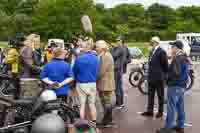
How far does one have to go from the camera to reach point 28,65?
9859 millimetres

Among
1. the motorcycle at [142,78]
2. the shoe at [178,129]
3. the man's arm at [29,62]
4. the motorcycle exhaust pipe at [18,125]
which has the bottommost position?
the shoe at [178,129]

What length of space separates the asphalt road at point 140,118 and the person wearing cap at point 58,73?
1424 mm

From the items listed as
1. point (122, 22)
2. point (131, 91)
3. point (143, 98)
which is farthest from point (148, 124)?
point (122, 22)

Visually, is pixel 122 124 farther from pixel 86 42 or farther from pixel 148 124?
pixel 86 42

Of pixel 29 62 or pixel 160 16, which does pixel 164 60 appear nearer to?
pixel 29 62

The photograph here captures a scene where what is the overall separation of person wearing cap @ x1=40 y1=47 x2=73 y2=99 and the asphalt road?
142cm

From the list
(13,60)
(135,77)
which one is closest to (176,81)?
(13,60)

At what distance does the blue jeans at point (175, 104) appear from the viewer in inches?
349

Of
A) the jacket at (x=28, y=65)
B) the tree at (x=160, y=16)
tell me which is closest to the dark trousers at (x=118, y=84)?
the jacket at (x=28, y=65)

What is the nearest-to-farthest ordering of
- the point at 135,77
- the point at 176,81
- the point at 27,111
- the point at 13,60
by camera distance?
1. the point at 27,111
2. the point at 176,81
3. the point at 13,60
4. the point at 135,77

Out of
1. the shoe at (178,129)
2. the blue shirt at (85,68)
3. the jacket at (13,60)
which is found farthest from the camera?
the jacket at (13,60)

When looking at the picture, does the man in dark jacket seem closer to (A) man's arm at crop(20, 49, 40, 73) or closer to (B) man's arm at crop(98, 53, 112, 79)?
(B) man's arm at crop(98, 53, 112, 79)

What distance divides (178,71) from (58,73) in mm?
2071

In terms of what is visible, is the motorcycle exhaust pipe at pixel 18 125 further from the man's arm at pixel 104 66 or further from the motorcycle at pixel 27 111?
the man's arm at pixel 104 66
